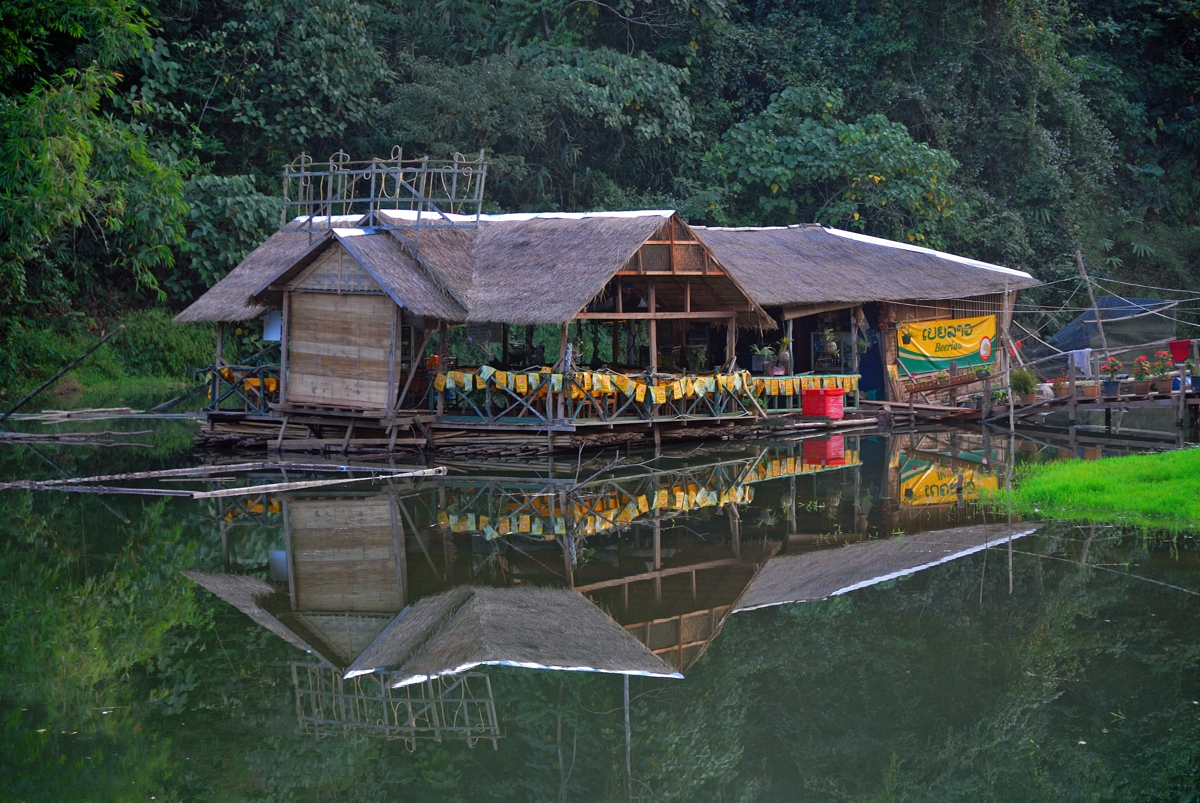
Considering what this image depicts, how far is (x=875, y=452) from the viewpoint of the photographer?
19609mm

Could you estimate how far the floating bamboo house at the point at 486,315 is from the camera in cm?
1867

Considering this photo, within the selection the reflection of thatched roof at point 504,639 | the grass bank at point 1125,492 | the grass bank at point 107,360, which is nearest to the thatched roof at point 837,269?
the grass bank at point 1125,492

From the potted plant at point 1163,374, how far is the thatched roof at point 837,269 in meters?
3.02

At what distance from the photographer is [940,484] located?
16.1 meters

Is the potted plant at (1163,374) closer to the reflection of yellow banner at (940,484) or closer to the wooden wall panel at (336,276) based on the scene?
the reflection of yellow banner at (940,484)

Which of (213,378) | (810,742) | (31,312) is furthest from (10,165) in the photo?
(810,742)

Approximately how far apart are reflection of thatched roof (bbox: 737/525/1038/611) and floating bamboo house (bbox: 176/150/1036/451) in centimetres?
691

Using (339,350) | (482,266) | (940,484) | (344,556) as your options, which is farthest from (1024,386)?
(344,556)

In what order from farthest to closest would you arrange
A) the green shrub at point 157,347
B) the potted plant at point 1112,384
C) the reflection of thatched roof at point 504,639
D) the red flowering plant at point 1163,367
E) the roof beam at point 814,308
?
the green shrub at point 157,347 → the roof beam at point 814,308 → the red flowering plant at point 1163,367 → the potted plant at point 1112,384 → the reflection of thatched roof at point 504,639

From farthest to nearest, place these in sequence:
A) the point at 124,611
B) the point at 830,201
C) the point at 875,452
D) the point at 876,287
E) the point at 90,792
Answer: the point at 830,201, the point at 876,287, the point at 875,452, the point at 124,611, the point at 90,792

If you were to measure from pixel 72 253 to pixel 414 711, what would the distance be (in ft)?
81.1

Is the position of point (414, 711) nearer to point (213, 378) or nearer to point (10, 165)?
point (213, 378)

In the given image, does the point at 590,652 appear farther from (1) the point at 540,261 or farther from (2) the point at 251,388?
(2) the point at 251,388

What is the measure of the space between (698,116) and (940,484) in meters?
21.0
